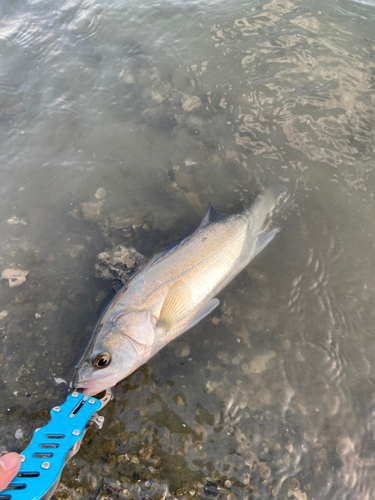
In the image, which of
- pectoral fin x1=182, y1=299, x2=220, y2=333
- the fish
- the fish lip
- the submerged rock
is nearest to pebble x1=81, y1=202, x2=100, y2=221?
the submerged rock

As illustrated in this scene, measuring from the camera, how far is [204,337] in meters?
3.56

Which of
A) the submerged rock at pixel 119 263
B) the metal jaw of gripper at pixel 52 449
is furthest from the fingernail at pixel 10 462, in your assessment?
the submerged rock at pixel 119 263

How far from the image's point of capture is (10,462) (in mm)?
2270

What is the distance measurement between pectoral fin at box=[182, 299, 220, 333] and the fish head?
0.45 meters

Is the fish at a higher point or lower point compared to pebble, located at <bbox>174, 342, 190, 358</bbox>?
higher

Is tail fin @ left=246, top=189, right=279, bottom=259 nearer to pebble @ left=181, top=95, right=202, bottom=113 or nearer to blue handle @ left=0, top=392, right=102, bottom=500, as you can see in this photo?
pebble @ left=181, top=95, right=202, bottom=113

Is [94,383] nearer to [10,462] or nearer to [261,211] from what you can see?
[10,462]

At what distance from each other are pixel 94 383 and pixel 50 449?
0.58m

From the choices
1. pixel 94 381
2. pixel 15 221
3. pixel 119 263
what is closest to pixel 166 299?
pixel 119 263

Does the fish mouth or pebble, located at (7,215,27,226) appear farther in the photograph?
pebble, located at (7,215,27,226)

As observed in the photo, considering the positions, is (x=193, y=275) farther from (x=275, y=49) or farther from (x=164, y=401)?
(x=275, y=49)

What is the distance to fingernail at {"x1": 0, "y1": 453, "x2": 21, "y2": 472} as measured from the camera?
7.34 ft

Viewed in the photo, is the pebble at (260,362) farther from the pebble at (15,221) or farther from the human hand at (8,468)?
the pebble at (15,221)

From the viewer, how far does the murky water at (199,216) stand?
120 inches
